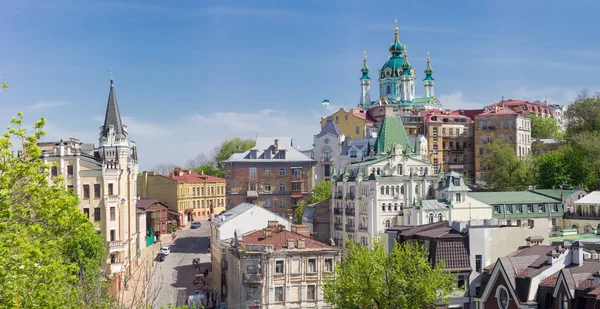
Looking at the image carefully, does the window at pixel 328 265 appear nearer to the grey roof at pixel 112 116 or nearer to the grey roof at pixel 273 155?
the grey roof at pixel 112 116

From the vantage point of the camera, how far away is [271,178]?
9719 centimetres

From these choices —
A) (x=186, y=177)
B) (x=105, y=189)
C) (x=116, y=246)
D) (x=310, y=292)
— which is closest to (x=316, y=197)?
(x=116, y=246)

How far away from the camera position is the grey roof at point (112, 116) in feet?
245

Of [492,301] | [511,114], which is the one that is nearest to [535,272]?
[492,301]

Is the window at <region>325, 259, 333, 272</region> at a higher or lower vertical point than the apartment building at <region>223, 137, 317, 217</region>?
lower

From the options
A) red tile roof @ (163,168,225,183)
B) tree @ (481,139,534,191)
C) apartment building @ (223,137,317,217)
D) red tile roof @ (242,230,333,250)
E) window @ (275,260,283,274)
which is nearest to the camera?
window @ (275,260,283,274)

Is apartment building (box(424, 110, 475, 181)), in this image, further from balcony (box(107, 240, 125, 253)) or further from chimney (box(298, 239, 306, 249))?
chimney (box(298, 239, 306, 249))


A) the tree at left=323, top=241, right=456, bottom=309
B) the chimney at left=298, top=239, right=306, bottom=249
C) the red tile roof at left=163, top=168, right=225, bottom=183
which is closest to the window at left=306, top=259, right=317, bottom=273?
the chimney at left=298, top=239, right=306, bottom=249

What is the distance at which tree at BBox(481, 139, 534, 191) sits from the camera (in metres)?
99.8

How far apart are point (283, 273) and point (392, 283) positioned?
1512 cm

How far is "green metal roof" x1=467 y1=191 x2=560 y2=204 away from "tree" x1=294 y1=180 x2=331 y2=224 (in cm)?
1944

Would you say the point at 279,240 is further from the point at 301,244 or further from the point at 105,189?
the point at 105,189

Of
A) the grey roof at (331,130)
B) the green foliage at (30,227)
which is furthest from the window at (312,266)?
the grey roof at (331,130)

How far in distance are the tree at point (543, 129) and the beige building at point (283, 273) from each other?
305 feet
